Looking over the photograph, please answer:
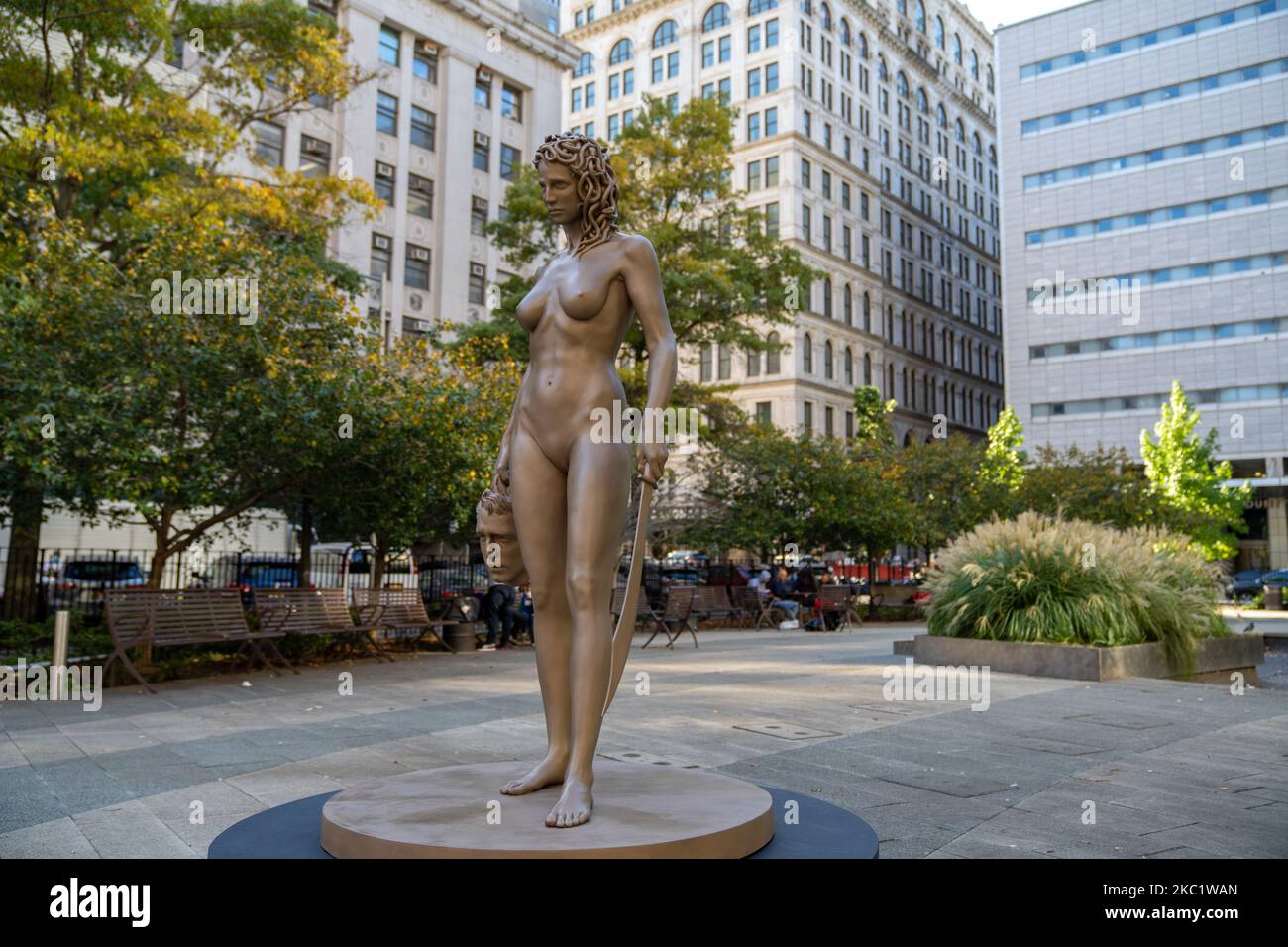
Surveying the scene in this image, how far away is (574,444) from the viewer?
4.00 metres

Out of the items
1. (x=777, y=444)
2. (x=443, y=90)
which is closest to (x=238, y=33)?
(x=777, y=444)

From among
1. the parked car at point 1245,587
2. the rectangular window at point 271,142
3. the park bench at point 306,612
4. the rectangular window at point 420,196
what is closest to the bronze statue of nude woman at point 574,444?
the park bench at point 306,612

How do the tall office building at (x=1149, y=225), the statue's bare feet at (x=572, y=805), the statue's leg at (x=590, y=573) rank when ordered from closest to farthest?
1. the statue's bare feet at (x=572, y=805)
2. the statue's leg at (x=590, y=573)
3. the tall office building at (x=1149, y=225)

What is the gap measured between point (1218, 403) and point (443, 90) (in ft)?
141

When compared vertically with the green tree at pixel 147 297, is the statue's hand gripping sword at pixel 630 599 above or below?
below

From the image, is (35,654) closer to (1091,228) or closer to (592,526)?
(592,526)

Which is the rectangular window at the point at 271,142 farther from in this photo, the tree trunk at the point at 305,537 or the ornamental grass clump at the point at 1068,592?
the ornamental grass clump at the point at 1068,592

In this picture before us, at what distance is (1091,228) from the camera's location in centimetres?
5866

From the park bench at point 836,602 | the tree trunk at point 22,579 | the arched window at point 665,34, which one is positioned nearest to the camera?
the tree trunk at point 22,579

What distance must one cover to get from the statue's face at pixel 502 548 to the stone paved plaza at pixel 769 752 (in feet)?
5.62

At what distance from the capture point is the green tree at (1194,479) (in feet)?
129

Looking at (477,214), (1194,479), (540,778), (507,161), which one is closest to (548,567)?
(540,778)

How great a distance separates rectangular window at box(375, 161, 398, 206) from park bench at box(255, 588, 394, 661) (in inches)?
1109

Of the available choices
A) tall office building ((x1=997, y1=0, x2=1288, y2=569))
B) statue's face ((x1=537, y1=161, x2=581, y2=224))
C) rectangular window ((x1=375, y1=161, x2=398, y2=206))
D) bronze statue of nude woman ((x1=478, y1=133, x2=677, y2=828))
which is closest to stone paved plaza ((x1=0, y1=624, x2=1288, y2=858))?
bronze statue of nude woman ((x1=478, y1=133, x2=677, y2=828))
